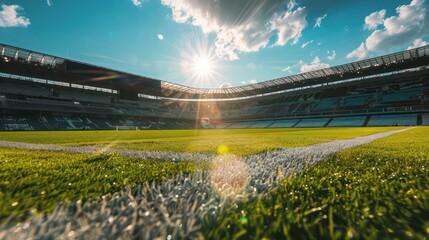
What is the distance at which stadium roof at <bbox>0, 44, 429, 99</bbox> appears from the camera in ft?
90.9

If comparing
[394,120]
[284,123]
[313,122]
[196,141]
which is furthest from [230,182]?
[284,123]

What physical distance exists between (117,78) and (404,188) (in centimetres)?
3976

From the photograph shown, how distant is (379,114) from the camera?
114ft

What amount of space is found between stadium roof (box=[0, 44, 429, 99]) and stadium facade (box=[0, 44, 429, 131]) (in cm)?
12

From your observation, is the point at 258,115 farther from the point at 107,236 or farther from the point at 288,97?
the point at 107,236

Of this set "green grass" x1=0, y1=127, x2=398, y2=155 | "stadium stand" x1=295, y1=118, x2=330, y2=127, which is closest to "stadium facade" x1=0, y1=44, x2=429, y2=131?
"stadium stand" x1=295, y1=118, x2=330, y2=127

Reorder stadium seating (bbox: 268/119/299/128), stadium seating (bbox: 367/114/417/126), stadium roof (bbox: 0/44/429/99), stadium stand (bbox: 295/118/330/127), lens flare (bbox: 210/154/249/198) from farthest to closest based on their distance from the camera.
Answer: stadium seating (bbox: 268/119/299/128) → stadium stand (bbox: 295/118/330/127) → stadium seating (bbox: 367/114/417/126) → stadium roof (bbox: 0/44/429/99) → lens flare (bbox: 210/154/249/198)

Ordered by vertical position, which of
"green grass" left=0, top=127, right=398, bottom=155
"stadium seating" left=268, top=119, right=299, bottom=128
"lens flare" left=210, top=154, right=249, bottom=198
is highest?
"stadium seating" left=268, top=119, right=299, bottom=128

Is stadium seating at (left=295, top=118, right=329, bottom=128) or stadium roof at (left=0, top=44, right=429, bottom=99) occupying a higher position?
stadium roof at (left=0, top=44, right=429, bottom=99)

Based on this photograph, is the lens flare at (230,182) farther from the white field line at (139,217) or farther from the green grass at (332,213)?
the green grass at (332,213)

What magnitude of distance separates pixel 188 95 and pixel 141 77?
15.8 metres

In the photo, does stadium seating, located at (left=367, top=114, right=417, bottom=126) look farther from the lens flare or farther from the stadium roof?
the lens flare

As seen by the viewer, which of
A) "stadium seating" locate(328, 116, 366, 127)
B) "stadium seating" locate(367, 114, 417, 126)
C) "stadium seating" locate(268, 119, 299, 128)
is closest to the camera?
"stadium seating" locate(367, 114, 417, 126)

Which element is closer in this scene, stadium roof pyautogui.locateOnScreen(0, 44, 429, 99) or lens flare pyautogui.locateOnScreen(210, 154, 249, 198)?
lens flare pyautogui.locateOnScreen(210, 154, 249, 198)
